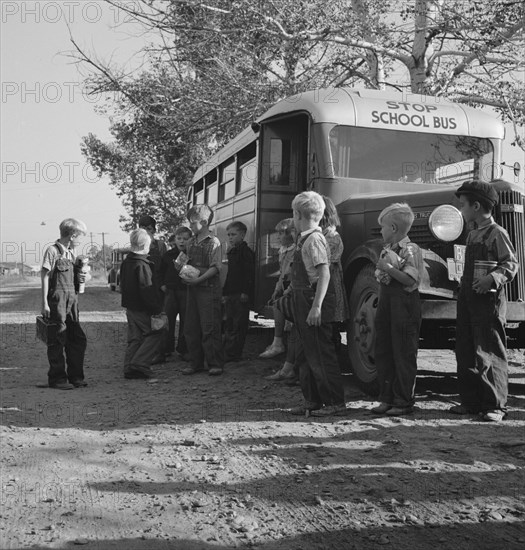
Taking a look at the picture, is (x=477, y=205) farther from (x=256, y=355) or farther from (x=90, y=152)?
(x=90, y=152)

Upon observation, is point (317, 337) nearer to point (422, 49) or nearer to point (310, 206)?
point (310, 206)

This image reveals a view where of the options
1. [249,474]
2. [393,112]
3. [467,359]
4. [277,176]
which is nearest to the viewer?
[249,474]

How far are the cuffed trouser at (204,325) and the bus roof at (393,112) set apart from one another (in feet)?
7.05

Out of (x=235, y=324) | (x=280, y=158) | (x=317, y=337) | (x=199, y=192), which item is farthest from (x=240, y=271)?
(x=199, y=192)

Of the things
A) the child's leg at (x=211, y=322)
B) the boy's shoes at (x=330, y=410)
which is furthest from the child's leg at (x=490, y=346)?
the child's leg at (x=211, y=322)

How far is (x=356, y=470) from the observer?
3982 mm

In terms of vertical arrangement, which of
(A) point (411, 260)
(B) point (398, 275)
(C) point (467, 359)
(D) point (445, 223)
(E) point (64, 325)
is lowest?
(C) point (467, 359)

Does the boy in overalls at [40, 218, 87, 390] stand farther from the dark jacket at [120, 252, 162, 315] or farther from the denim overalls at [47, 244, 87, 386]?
the dark jacket at [120, 252, 162, 315]

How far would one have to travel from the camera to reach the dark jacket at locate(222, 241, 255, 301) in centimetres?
801

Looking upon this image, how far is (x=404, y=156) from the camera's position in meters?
7.16

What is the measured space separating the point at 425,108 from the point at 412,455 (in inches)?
169

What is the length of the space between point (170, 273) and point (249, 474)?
4951 millimetres

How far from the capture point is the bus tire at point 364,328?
19.9 ft

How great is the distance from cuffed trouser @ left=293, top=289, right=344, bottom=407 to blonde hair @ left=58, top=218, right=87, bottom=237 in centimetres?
260
